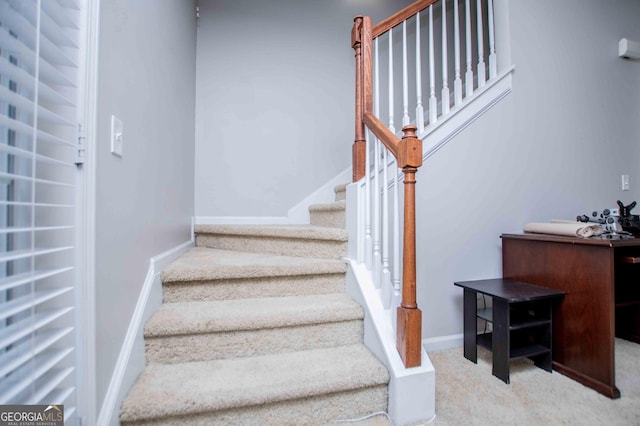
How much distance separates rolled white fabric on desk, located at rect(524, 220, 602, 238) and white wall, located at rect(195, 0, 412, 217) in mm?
1577

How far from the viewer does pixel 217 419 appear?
100 centimetres

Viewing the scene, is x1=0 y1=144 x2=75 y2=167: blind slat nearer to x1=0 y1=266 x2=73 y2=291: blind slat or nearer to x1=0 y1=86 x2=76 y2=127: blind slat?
x1=0 y1=86 x2=76 y2=127: blind slat

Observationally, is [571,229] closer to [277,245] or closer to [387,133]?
[387,133]

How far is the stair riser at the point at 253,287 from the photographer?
1.38 m

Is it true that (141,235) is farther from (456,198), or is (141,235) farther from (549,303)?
(549,303)

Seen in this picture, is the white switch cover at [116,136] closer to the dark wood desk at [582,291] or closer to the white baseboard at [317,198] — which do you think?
the white baseboard at [317,198]

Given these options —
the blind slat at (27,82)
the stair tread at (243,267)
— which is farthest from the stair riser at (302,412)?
the blind slat at (27,82)

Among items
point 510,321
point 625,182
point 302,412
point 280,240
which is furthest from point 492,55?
point 302,412

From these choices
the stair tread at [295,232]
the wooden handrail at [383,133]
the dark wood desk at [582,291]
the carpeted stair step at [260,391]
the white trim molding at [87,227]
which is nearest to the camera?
the white trim molding at [87,227]

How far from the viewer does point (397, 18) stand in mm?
1784

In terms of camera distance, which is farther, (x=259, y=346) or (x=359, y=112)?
(x=359, y=112)

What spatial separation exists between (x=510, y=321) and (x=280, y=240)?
50.6 inches

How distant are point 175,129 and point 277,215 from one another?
1.06m

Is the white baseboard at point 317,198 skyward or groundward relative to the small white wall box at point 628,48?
groundward
